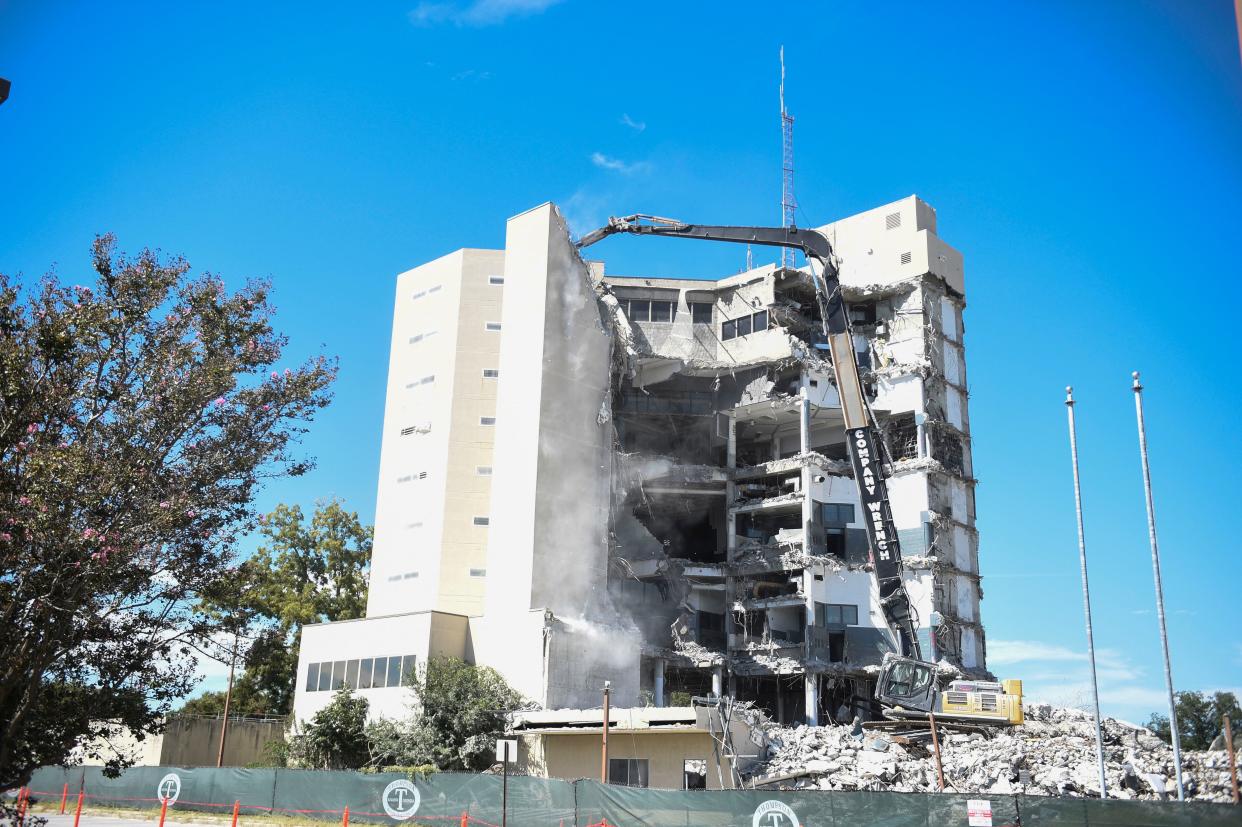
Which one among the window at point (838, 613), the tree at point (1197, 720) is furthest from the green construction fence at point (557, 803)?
the tree at point (1197, 720)

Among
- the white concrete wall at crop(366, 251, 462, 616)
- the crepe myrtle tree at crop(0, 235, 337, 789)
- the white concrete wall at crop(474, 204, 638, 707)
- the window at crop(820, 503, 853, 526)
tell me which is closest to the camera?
the crepe myrtle tree at crop(0, 235, 337, 789)

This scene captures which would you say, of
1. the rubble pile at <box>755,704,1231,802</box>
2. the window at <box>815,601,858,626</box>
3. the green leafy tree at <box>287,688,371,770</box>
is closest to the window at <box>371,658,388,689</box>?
the green leafy tree at <box>287,688,371,770</box>

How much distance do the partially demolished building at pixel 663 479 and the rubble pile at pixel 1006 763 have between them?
983 cm

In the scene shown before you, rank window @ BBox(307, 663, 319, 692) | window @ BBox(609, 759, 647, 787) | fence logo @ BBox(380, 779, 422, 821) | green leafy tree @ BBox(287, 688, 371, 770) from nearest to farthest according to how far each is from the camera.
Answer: fence logo @ BBox(380, 779, 422, 821), window @ BBox(609, 759, 647, 787), green leafy tree @ BBox(287, 688, 371, 770), window @ BBox(307, 663, 319, 692)

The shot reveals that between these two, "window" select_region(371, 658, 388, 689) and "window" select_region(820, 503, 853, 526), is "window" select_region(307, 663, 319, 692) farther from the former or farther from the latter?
"window" select_region(820, 503, 853, 526)

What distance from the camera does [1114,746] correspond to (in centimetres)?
4591

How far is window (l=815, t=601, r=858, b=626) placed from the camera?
62441mm

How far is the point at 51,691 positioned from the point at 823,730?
3973cm

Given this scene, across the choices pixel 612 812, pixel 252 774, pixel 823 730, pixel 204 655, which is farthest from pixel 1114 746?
pixel 204 655

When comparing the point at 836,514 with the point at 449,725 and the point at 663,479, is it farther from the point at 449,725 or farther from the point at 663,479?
the point at 449,725

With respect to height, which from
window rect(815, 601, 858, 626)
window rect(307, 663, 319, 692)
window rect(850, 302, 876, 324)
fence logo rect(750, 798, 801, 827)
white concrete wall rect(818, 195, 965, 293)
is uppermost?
white concrete wall rect(818, 195, 965, 293)

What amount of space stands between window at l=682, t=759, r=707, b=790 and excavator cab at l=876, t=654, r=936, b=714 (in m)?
9.65

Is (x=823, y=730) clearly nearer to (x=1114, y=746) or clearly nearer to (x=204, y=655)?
(x=1114, y=746)

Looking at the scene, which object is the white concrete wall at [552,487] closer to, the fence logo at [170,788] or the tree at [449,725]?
the tree at [449,725]
